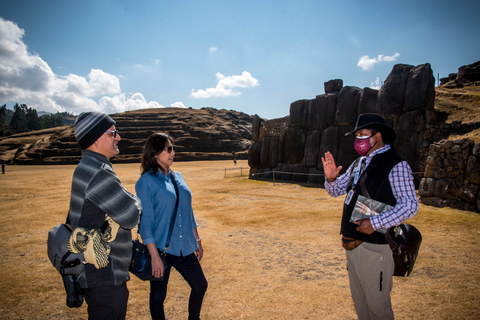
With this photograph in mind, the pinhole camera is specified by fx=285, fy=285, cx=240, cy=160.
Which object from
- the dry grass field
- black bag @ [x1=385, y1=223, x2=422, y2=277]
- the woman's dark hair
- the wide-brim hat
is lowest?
the dry grass field

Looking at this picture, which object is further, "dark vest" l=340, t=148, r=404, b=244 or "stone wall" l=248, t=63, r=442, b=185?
"stone wall" l=248, t=63, r=442, b=185

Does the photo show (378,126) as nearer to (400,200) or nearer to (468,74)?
(400,200)

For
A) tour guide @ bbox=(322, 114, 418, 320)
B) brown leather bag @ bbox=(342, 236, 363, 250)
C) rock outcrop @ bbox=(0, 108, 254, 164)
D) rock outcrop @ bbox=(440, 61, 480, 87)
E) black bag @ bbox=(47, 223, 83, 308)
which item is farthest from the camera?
rock outcrop @ bbox=(0, 108, 254, 164)

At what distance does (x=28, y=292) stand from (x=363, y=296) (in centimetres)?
519

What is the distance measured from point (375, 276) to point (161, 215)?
215 centimetres

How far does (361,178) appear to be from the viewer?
276 centimetres

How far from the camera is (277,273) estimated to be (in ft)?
17.4

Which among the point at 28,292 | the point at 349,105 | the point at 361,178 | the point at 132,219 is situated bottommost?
the point at 28,292

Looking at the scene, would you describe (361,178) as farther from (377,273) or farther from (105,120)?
(105,120)

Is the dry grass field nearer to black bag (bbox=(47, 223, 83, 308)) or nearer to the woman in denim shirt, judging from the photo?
the woman in denim shirt

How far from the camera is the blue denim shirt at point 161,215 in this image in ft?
9.34

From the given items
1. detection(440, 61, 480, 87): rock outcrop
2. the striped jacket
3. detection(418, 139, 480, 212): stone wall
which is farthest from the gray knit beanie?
detection(440, 61, 480, 87): rock outcrop

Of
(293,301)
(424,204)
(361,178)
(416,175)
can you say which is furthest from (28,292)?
(416,175)

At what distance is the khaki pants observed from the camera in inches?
103
